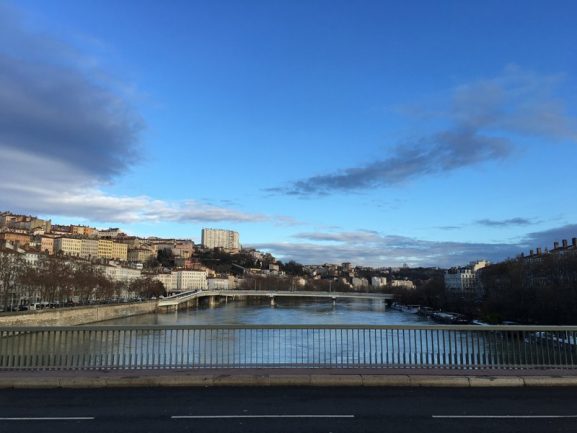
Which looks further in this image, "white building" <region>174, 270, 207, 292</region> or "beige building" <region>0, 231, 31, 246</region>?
"white building" <region>174, 270, 207, 292</region>

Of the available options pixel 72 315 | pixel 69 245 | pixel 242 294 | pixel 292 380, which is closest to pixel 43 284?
pixel 72 315

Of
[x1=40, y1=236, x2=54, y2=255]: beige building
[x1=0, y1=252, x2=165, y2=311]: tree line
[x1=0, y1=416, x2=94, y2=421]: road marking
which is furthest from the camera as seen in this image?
[x1=40, y1=236, x2=54, y2=255]: beige building

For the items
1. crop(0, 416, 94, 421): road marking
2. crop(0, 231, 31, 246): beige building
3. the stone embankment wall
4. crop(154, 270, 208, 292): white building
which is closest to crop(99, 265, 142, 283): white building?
crop(154, 270, 208, 292): white building

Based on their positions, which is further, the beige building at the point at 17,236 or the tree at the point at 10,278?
the beige building at the point at 17,236

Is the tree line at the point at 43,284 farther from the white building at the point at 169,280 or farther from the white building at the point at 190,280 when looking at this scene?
the white building at the point at 190,280

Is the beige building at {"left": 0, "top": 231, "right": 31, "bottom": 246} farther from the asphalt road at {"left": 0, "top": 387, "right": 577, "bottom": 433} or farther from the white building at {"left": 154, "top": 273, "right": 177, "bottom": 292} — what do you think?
the asphalt road at {"left": 0, "top": 387, "right": 577, "bottom": 433}

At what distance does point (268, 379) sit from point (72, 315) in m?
64.2

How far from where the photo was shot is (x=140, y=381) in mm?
9898

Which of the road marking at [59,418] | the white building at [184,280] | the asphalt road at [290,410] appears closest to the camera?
the asphalt road at [290,410]

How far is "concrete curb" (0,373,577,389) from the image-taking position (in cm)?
982

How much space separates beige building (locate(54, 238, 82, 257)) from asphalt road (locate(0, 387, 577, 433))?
18052 cm

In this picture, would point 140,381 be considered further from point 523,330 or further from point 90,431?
point 523,330

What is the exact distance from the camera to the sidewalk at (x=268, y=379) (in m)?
9.80

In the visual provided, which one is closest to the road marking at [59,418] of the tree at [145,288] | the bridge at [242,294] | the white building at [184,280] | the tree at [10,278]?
the tree at [10,278]
